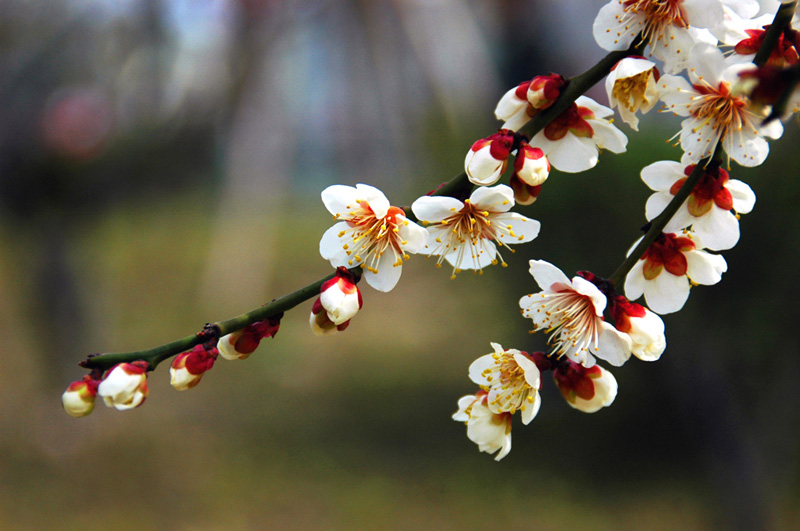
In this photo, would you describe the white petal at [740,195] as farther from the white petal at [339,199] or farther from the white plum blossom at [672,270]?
the white petal at [339,199]

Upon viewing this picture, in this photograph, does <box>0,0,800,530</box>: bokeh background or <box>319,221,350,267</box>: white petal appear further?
<box>0,0,800,530</box>: bokeh background

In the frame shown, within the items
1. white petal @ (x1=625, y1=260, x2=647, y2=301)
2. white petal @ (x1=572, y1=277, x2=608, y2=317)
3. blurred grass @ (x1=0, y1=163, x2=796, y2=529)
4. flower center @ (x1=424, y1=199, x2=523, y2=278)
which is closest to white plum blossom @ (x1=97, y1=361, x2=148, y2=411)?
flower center @ (x1=424, y1=199, x2=523, y2=278)

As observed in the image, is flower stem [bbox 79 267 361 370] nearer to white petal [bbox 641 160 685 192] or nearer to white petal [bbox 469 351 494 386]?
white petal [bbox 469 351 494 386]

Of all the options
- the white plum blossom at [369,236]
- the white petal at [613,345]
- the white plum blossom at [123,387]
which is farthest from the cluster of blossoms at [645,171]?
the white plum blossom at [123,387]

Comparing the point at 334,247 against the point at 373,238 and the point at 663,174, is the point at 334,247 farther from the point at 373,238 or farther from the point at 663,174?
the point at 663,174

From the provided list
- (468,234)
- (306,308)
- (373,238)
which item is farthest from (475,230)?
(306,308)

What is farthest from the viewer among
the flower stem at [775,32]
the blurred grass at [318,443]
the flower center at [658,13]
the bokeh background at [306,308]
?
the blurred grass at [318,443]

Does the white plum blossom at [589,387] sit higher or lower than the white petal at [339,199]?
lower

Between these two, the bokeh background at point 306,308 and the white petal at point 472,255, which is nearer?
the white petal at point 472,255
